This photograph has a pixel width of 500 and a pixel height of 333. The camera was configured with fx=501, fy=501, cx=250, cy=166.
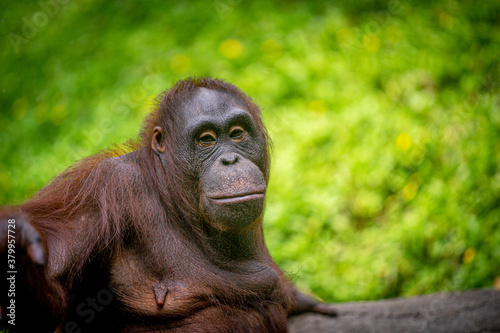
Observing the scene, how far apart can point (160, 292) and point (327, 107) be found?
4427 mm

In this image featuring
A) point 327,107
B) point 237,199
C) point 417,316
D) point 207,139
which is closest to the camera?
point 237,199

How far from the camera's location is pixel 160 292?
9.27 feet

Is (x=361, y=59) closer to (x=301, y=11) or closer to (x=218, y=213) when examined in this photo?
(x=301, y=11)

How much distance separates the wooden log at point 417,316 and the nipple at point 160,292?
169 cm

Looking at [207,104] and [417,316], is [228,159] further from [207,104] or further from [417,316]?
[417,316]

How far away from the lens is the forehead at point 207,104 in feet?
10.1

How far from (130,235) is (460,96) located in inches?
214

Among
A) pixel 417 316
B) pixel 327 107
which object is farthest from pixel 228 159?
pixel 327 107

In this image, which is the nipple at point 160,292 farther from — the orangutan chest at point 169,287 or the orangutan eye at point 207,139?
the orangutan eye at point 207,139

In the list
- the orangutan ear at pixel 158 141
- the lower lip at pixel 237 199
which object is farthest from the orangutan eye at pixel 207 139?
the lower lip at pixel 237 199

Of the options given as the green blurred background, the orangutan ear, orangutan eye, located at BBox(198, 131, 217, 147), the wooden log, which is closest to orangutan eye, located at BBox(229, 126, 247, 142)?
orangutan eye, located at BBox(198, 131, 217, 147)

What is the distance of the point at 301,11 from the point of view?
7934 millimetres

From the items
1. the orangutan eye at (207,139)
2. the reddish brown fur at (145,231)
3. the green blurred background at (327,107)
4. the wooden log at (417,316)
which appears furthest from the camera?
the green blurred background at (327,107)

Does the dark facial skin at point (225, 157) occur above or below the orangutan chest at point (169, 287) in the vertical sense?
above
